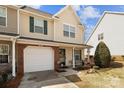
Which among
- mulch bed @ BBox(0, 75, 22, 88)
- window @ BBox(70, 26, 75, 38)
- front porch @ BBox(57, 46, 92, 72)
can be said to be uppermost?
window @ BBox(70, 26, 75, 38)

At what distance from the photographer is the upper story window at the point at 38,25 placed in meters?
18.0

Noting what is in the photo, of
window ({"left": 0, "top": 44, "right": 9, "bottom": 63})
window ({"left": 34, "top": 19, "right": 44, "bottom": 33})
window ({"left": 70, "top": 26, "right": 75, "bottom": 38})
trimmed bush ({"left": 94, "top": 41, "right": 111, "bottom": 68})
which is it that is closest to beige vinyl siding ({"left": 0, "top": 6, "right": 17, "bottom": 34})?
window ({"left": 0, "top": 44, "right": 9, "bottom": 63})

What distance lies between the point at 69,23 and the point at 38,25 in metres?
5.31

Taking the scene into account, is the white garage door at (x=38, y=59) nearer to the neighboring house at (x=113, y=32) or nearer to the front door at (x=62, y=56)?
the front door at (x=62, y=56)

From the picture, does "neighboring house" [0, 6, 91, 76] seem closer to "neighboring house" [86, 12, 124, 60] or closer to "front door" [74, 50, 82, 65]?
"front door" [74, 50, 82, 65]

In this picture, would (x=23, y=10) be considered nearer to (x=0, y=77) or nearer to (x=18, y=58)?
(x=18, y=58)

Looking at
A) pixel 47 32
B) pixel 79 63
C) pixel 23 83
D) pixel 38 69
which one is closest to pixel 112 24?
pixel 79 63

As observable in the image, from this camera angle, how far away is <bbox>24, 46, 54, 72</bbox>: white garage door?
1650 centimetres

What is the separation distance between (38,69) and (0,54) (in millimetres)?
4167

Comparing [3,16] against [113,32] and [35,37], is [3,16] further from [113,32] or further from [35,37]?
[113,32]

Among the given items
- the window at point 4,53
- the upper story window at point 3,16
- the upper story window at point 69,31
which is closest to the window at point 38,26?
the upper story window at point 3,16

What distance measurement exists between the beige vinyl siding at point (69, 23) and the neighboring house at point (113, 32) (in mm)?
6317

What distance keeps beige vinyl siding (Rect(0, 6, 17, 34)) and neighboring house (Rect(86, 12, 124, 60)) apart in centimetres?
1575

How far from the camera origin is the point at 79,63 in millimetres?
23984
